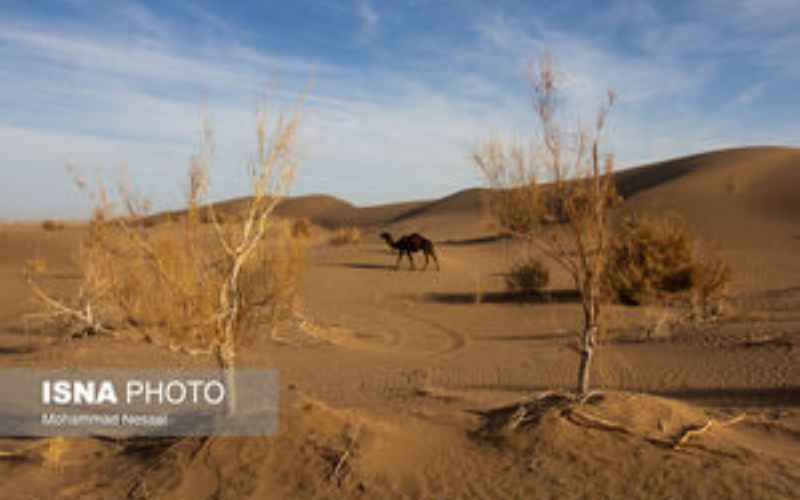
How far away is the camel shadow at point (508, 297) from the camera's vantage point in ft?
60.7

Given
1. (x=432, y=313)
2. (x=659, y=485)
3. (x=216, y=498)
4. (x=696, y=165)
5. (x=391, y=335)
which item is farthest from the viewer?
(x=696, y=165)

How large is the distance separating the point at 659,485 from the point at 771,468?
99 cm

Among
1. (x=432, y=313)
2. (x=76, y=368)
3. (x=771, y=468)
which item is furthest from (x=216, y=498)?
(x=432, y=313)

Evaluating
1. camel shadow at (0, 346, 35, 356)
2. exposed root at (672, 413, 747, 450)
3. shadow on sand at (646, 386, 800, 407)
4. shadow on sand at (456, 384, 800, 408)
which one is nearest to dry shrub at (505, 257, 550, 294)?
shadow on sand at (456, 384, 800, 408)

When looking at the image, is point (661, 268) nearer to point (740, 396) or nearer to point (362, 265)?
point (740, 396)

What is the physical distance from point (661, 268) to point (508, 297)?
4.43 meters

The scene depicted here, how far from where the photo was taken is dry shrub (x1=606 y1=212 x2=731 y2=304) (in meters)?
16.5

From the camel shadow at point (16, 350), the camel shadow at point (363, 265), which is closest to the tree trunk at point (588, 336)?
the camel shadow at point (16, 350)

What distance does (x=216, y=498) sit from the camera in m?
5.77

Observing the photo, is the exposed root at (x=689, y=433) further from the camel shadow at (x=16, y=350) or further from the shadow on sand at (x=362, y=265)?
the shadow on sand at (x=362, y=265)

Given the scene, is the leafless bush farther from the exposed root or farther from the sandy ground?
the exposed root

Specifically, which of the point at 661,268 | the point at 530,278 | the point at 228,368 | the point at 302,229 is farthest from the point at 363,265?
the point at 228,368

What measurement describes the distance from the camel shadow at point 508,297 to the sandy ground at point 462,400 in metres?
0.14

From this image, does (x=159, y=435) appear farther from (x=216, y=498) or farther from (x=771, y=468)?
(x=771, y=468)
